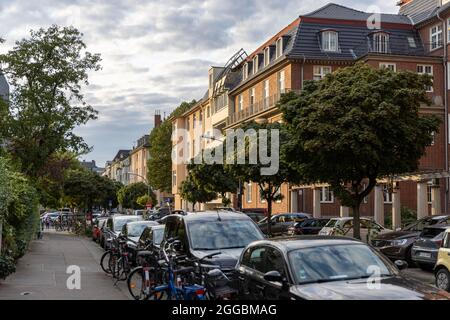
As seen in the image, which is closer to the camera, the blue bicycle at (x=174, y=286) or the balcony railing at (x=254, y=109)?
the blue bicycle at (x=174, y=286)

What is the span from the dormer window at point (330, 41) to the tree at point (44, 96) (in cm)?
1946

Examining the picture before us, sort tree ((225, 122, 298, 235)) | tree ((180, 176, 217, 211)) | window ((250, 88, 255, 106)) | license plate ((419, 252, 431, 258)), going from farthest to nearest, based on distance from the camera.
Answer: window ((250, 88, 255, 106)) → tree ((180, 176, 217, 211)) → tree ((225, 122, 298, 235)) → license plate ((419, 252, 431, 258))

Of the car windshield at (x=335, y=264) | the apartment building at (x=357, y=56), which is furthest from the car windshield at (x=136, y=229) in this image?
the apartment building at (x=357, y=56)

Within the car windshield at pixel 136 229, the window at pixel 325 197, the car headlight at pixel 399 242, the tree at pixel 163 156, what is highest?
the tree at pixel 163 156

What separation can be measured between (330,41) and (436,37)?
7107 mm

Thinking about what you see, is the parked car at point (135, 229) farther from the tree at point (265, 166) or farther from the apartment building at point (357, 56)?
the apartment building at point (357, 56)

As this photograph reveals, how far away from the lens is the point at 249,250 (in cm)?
908

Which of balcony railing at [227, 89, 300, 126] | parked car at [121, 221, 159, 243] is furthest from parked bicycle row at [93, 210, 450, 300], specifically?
balcony railing at [227, 89, 300, 126]

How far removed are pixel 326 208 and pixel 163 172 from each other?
4254cm

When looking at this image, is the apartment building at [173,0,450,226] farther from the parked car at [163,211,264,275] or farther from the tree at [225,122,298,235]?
the parked car at [163,211,264,275]

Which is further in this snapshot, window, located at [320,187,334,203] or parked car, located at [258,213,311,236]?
window, located at [320,187,334,203]

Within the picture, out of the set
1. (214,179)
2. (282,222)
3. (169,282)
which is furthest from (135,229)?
(214,179)

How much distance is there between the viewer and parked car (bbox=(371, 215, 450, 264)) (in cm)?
1889

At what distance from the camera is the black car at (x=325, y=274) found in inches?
268
